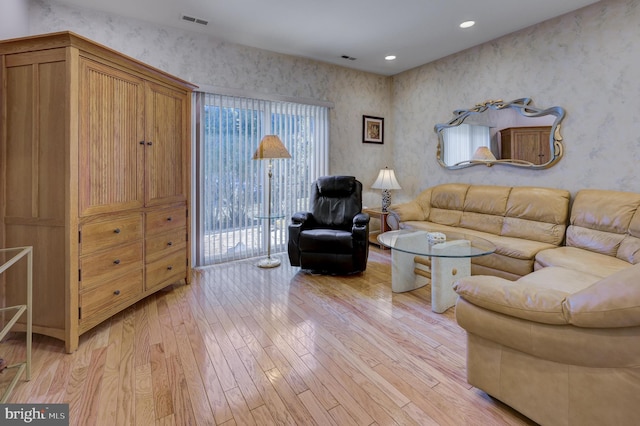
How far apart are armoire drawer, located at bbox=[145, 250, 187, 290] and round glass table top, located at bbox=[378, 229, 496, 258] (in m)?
1.94

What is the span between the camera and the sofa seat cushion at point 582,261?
2234mm

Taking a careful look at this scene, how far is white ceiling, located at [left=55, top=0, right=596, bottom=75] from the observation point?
287 cm

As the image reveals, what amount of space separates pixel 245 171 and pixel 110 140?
5.81ft

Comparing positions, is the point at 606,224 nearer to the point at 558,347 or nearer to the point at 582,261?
the point at 582,261

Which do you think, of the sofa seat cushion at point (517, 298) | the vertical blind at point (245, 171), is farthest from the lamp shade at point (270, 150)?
the sofa seat cushion at point (517, 298)

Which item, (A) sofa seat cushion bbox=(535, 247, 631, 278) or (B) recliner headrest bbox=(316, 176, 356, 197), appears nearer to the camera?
(A) sofa seat cushion bbox=(535, 247, 631, 278)

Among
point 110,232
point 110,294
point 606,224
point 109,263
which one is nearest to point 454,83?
point 606,224

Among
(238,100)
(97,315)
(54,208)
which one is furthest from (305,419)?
(238,100)

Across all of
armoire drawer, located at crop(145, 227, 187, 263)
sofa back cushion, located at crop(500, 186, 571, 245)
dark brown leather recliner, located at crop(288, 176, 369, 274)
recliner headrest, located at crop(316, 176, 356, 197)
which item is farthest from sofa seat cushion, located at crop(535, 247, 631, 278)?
armoire drawer, located at crop(145, 227, 187, 263)

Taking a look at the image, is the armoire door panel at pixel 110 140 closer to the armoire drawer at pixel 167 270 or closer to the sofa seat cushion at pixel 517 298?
the armoire drawer at pixel 167 270

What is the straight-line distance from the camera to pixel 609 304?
3.49ft

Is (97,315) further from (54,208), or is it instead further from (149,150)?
(149,150)

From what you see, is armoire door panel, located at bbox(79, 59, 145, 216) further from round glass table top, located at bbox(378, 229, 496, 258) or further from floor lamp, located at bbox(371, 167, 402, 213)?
floor lamp, located at bbox(371, 167, 402, 213)

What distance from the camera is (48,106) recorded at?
1924 mm
